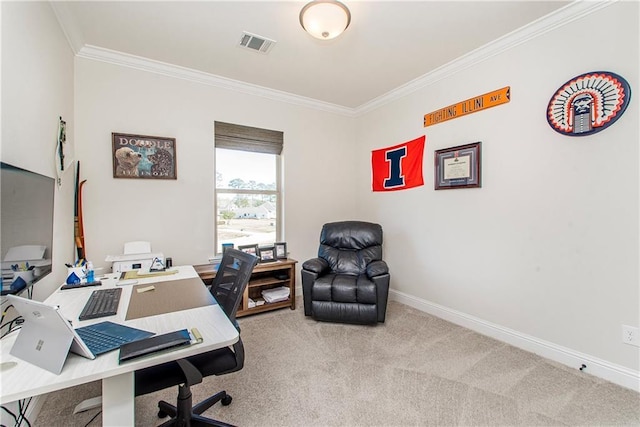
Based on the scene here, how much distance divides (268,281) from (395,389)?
1781 mm

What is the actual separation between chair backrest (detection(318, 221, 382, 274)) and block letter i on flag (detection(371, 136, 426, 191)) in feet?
2.09

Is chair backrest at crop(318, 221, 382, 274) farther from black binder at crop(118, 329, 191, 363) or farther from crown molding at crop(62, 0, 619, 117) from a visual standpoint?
black binder at crop(118, 329, 191, 363)

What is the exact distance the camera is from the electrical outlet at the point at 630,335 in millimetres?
1885

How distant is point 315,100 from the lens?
12.8ft

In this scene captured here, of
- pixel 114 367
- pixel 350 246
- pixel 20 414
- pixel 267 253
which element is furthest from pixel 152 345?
pixel 350 246

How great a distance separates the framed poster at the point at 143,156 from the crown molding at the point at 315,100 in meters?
0.71

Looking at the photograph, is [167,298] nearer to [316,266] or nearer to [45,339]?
[45,339]

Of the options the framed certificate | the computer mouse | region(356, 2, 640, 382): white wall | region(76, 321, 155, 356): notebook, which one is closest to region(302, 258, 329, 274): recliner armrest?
region(356, 2, 640, 382): white wall

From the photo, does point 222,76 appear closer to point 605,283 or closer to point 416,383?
point 416,383

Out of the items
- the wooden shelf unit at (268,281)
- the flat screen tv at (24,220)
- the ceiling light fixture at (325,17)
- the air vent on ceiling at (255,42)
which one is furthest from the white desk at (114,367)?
the air vent on ceiling at (255,42)

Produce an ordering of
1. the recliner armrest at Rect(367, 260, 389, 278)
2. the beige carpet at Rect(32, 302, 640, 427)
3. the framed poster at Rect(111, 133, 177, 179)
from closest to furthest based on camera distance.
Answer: the beige carpet at Rect(32, 302, 640, 427) < the framed poster at Rect(111, 133, 177, 179) < the recliner armrest at Rect(367, 260, 389, 278)

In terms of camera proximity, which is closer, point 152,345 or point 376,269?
point 152,345

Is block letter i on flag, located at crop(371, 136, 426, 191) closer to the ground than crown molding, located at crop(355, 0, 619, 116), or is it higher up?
closer to the ground

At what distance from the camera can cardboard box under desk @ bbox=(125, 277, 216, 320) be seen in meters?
1.45
